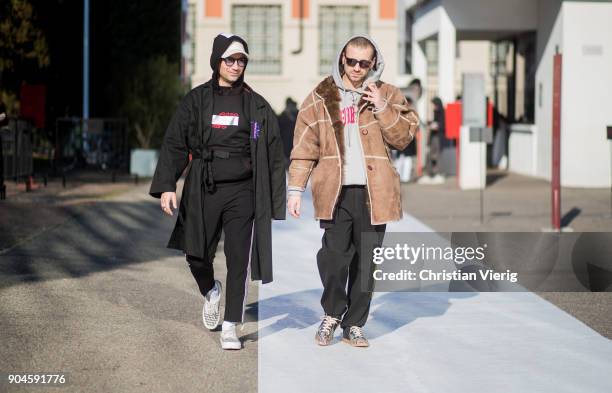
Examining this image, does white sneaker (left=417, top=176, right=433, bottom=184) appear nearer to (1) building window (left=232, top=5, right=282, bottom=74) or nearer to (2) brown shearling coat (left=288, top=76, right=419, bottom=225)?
(1) building window (left=232, top=5, right=282, bottom=74)

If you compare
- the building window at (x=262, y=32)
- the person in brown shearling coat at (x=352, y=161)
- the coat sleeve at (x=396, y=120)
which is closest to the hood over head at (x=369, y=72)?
the person in brown shearling coat at (x=352, y=161)

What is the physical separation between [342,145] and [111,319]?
2.08 meters

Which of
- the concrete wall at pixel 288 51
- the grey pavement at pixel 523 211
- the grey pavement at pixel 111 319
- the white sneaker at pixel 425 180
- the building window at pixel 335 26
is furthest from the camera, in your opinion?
the building window at pixel 335 26

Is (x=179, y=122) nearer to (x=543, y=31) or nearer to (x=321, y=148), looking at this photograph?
(x=321, y=148)

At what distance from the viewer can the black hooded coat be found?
7.14 meters

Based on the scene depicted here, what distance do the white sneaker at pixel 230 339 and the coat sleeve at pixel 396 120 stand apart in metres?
1.45

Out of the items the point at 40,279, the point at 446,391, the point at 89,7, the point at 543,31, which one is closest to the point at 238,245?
the point at 446,391

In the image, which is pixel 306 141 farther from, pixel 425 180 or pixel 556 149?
pixel 425 180

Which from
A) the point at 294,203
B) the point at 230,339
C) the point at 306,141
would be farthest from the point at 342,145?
the point at 230,339

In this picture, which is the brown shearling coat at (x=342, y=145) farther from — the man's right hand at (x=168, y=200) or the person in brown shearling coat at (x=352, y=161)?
the man's right hand at (x=168, y=200)

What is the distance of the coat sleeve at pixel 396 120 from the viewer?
695 cm

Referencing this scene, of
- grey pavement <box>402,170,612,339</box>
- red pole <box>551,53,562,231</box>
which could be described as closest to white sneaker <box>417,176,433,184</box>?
grey pavement <box>402,170,612,339</box>

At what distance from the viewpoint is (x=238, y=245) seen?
23.7 feet

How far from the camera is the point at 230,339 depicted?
7.04 m
